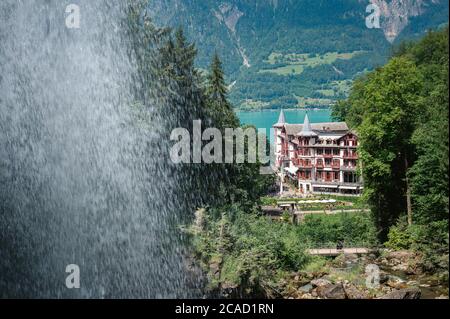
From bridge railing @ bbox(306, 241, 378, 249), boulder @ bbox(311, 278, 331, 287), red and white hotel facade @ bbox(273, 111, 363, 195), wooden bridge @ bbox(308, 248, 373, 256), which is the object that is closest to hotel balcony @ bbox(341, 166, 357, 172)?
red and white hotel facade @ bbox(273, 111, 363, 195)

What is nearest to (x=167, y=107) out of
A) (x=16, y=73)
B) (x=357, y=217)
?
(x=16, y=73)

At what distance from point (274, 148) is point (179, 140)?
189 feet

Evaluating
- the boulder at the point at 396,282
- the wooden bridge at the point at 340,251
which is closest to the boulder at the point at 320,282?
the boulder at the point at 396,282

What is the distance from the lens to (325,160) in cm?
6266

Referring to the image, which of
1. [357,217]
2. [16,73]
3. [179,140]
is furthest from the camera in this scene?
[357,217]

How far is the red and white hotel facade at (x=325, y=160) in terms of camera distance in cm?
6000

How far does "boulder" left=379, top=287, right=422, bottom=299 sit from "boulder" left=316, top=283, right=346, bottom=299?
1.50 meters

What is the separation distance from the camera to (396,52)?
172 ft

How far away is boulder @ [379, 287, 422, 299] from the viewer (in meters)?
18.4

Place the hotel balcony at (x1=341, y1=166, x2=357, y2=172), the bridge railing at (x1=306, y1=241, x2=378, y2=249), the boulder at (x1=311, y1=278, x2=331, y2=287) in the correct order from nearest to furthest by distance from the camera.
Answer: the boulder at (x1=311, y1=278, x2=331, y2=287)
the bridge railing at (x1=306, y1=241, x2=378, y2=249)
the hotel balcony at (x1=341, y1=166, x2=357, y2=172)

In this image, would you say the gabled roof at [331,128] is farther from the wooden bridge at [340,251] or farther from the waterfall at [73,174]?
the waterfall at [73,174]

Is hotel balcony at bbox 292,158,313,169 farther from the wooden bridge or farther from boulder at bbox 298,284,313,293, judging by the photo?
boulder at bbox 298,284,313,293

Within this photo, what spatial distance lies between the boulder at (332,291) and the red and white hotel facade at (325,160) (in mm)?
39415
